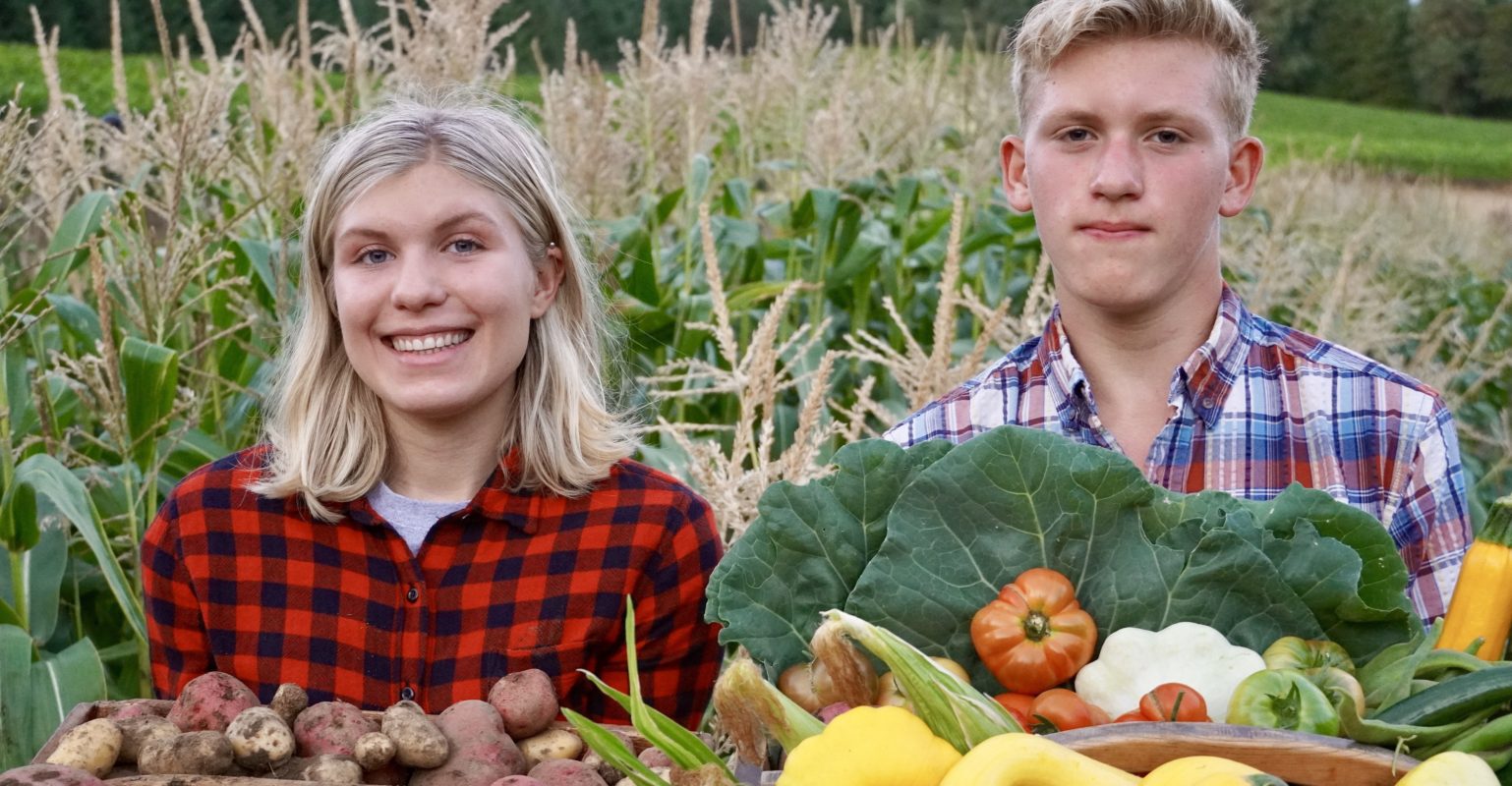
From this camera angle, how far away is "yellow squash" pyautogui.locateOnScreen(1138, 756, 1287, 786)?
1046 mm

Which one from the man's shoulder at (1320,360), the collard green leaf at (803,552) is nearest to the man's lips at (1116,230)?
the man's shoulder at (1320,360)

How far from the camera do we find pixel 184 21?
23500mm

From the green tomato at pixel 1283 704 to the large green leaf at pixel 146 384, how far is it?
75.3 inches

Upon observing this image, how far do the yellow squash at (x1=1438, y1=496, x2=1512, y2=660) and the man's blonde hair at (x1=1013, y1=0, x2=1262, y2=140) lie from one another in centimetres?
87

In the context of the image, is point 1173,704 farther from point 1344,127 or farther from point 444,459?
point 1344,127

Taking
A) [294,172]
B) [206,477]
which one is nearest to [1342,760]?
[206,477]

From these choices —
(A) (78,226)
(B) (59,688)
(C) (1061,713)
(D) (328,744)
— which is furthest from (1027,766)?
(A) (78,226)

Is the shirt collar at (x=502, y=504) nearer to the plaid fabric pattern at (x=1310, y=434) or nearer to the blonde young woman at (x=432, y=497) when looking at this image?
the blonde young woman at (x=432, y=497)

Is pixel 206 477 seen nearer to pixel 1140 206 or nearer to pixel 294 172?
pixel 294 172

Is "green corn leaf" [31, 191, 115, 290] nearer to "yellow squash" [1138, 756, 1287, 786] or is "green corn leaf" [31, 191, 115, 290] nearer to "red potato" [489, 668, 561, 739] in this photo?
"red potato" [489, 668, 561, 739]

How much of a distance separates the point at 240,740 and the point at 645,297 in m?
2.48

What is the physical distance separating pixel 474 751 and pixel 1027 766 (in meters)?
0.73

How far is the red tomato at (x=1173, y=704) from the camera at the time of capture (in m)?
1.27

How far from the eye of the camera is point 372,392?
2324 mm
